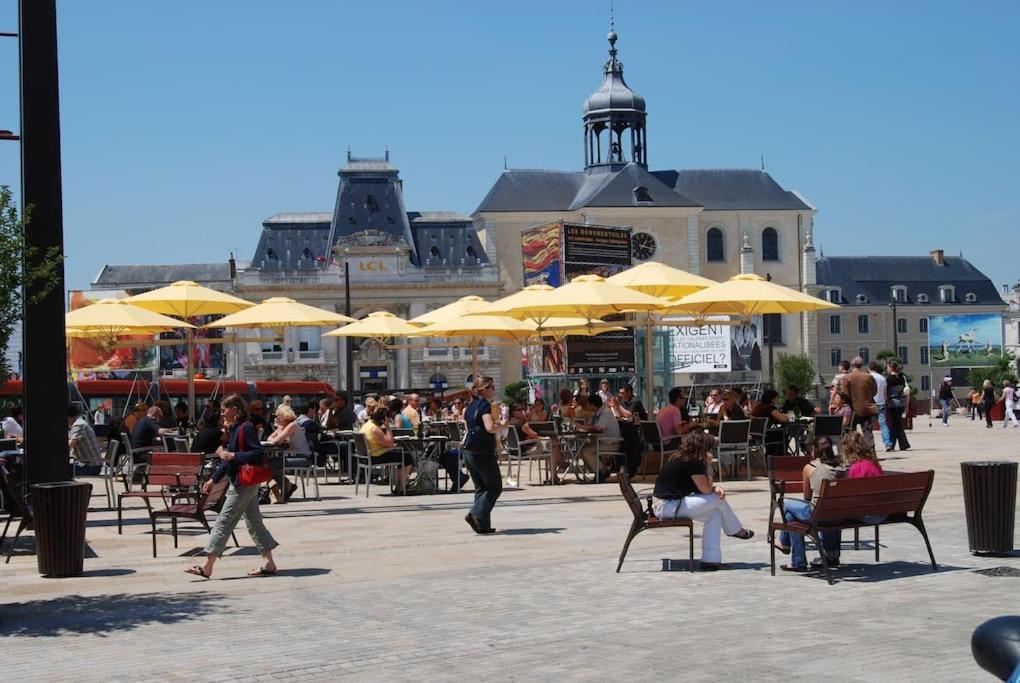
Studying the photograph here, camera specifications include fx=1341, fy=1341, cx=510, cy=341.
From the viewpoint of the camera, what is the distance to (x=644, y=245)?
82.1m

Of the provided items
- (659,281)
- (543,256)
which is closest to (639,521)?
(659,281)

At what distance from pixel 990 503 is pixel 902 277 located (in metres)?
94.5

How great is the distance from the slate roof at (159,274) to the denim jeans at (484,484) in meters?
74.8

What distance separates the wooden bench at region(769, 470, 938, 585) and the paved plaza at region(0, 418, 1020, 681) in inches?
13.8

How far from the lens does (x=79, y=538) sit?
390 inches

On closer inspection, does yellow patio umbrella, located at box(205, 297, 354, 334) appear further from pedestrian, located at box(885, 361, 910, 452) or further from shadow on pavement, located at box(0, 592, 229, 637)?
shadow on pavement, located at box(0, 592, 229, 637)

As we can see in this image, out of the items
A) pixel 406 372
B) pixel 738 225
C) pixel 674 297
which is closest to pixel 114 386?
pixel 674 297

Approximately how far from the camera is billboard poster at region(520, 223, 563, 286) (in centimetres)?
3491

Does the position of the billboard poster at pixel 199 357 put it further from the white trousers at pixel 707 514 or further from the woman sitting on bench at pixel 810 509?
the woman sitting on bench at pixel 810 509

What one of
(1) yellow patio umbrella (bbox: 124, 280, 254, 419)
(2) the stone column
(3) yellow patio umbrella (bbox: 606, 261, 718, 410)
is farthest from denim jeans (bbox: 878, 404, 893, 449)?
(2) the stone column

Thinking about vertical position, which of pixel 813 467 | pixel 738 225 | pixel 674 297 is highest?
pixel 738 225

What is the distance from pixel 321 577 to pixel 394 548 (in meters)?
1.51

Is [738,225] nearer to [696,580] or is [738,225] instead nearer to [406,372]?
[406,372]

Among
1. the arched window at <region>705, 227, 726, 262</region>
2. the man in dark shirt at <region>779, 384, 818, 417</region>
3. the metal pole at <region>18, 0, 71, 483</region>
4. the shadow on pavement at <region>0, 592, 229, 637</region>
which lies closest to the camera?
the shadow on pavement at <region>0, 592, 229, 637</region>
